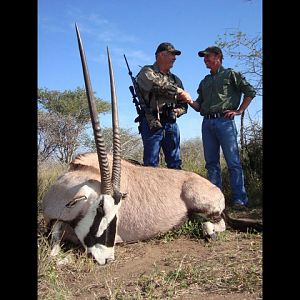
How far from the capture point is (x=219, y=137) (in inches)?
214

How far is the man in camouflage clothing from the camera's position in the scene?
5.33 metres

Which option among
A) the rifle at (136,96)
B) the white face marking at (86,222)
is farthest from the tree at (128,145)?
the white face marking at (86,222)

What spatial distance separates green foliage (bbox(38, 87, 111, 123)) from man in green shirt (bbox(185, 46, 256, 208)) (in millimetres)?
11598

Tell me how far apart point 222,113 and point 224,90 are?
303 millimetres

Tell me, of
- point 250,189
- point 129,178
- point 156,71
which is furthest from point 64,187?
point 250,189

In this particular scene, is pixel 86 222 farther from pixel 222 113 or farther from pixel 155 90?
pixel 222 113

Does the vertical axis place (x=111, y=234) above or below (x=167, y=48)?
below

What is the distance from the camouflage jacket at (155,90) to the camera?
5.30 meters

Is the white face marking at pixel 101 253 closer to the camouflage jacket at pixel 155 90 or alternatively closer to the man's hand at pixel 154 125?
the man's hand at pixel 154 125

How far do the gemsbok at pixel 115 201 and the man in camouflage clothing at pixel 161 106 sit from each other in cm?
79

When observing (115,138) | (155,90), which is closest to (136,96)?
(155,90)

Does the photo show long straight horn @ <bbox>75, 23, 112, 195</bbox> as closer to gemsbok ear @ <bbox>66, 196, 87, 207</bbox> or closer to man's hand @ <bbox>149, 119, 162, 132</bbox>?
gemsbok ear @ <bbox>66, 196, 87, 207</bbox>

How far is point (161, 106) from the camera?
17.7 feet
